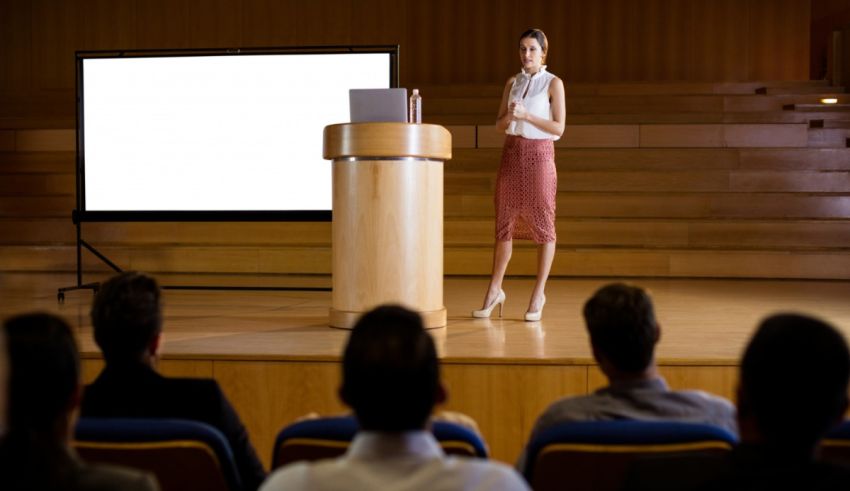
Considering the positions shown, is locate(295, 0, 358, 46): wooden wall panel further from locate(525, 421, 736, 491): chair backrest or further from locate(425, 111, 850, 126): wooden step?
locate(525, 421, 736, 491): chair backrest

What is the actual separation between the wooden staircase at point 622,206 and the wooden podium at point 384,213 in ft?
9.12

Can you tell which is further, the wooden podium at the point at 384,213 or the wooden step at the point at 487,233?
the wooden step at the point at 487,233

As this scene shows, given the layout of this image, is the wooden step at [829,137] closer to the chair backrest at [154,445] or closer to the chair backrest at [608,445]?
the chair backrest at [608,445]

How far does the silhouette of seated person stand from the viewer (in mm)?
1197

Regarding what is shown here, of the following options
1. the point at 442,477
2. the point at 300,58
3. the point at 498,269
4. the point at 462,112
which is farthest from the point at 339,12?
the point at 442,477

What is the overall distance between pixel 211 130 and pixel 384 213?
2.01m

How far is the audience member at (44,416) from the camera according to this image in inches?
46.3

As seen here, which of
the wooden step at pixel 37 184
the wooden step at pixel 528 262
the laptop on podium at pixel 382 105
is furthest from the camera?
the wooden step at pixel 37 184

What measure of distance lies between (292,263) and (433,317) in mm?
2893

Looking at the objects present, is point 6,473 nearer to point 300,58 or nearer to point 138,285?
point 138,285

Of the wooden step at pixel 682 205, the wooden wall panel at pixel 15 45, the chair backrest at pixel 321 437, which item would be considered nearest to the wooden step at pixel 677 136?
the wooden step at pixel 682 205

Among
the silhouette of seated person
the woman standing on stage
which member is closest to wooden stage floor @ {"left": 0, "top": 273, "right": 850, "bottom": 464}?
the woman standing on stage

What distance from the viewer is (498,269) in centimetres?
438

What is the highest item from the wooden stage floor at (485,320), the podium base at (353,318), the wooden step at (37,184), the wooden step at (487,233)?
the wooden step at (37,184)
